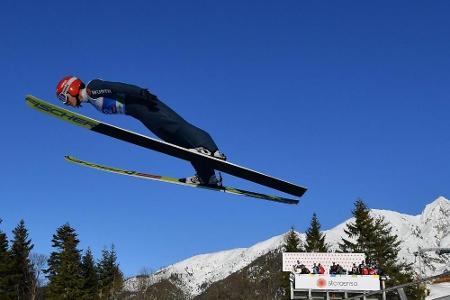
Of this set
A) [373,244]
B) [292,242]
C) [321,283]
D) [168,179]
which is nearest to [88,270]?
[292,242]

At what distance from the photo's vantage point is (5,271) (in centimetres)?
4522

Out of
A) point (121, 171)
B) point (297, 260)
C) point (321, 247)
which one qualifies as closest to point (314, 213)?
point (321, 247)

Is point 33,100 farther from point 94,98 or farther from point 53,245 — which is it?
Result: point 53,245

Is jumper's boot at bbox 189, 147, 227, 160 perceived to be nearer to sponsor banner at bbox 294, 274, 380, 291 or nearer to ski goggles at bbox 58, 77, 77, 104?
ski goggles at bbox 58, 77, 77, 104

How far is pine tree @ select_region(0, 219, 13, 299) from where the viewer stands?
4406cm

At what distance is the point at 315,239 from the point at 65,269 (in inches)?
826

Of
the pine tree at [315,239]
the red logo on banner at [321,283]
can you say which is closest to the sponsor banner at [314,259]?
the red logo on banner at [321,283]

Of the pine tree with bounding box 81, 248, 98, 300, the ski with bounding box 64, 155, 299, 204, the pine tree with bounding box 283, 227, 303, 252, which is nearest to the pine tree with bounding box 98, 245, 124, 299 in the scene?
the pine tree with bounding box 81, 248, 98, 300

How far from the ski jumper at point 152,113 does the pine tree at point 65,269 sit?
1498 inches

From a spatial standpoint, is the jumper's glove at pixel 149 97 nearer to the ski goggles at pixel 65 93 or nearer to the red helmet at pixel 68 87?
the red helmet at pixel 68 87

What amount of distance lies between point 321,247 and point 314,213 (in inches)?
134

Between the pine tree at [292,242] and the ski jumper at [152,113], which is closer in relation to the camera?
the ski jumper at [152,113]

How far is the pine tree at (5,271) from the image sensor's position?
4406cm

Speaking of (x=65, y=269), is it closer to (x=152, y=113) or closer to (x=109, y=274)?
(x=109, y=274)
